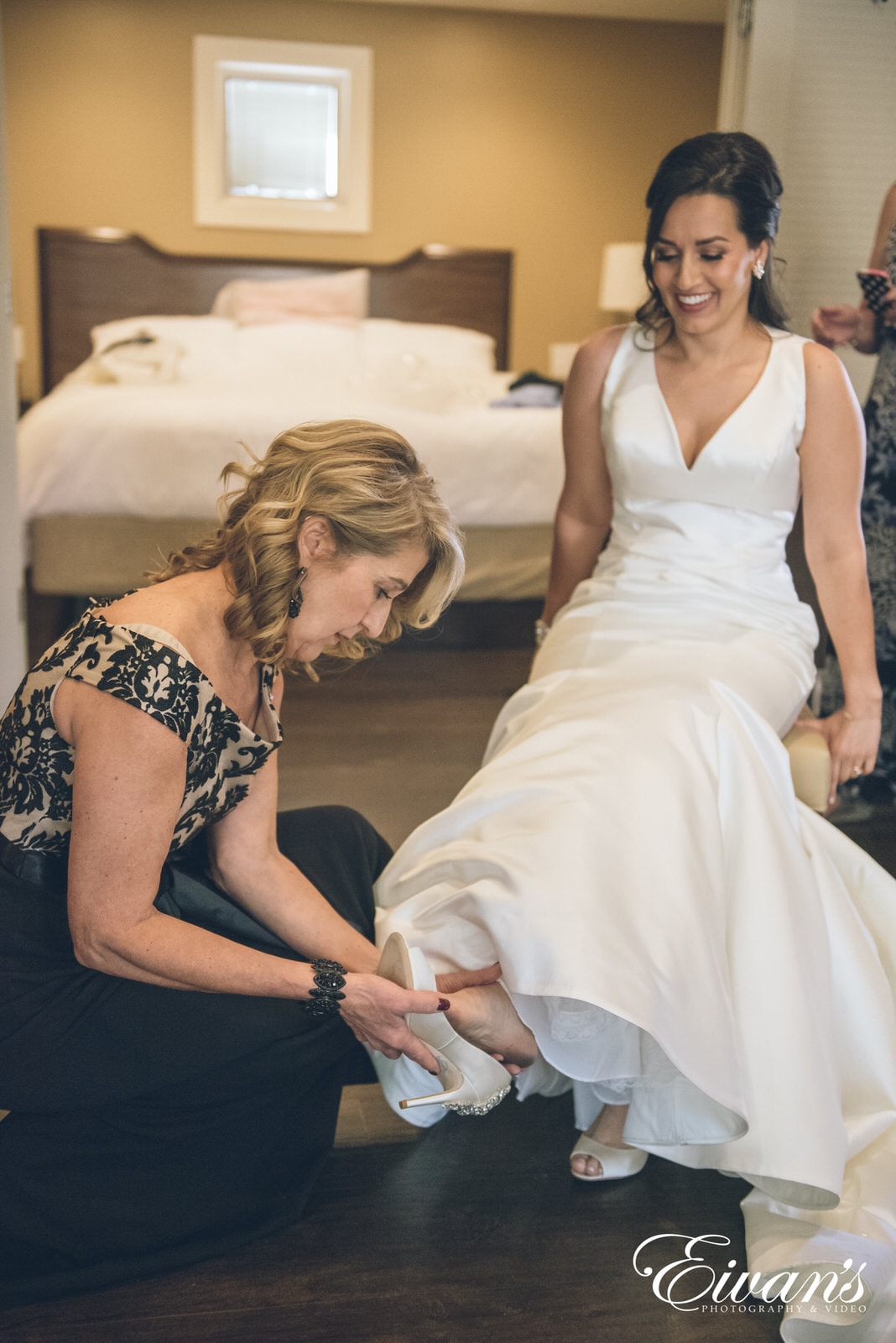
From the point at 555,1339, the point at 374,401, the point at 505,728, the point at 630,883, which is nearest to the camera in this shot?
→ the point at 555,1339

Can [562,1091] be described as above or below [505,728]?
below

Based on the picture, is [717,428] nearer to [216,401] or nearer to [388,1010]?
[388,1010]

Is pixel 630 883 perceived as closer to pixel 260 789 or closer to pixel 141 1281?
pixel 260 789

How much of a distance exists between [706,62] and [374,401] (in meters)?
3.13

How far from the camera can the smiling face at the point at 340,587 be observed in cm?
141

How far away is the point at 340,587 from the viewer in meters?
1.43

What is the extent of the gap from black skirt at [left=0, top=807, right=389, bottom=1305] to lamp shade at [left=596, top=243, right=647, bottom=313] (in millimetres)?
5227

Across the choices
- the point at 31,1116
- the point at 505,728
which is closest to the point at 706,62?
the point at 505,728

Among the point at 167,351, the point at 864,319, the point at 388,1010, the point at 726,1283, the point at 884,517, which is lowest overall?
the point at 726,1283

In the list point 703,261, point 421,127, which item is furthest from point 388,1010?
point 421,127

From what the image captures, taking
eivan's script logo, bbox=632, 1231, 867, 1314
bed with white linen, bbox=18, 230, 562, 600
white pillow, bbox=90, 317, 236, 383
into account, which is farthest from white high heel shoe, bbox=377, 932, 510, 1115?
white pillow, bbox=90, 317, 236, 383

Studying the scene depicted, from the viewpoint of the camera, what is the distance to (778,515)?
216 centimetres

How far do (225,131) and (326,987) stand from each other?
18.9 ft

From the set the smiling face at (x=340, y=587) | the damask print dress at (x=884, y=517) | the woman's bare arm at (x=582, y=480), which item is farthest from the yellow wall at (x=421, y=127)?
the smiling face at (x=340, y=587)
